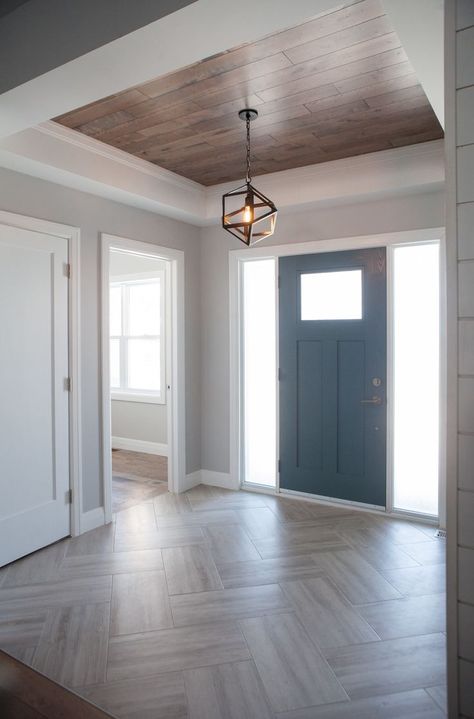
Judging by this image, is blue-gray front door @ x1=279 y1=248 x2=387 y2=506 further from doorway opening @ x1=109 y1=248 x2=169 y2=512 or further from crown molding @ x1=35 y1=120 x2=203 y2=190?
doorway opening @ x1=109 y1=248 x2=169 y2=512

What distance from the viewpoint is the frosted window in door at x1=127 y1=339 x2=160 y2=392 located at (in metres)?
6.25

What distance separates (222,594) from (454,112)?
98.9 inches

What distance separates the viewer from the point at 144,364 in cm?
638

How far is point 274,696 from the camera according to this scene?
193cm

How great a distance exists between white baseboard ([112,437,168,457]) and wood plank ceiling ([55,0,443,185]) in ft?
11.4

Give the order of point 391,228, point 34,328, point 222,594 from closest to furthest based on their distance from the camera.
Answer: point 222,594, point 34,328, point 391,228

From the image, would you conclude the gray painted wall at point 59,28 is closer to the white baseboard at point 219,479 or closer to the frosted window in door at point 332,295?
the frosted window in door at point 332,295

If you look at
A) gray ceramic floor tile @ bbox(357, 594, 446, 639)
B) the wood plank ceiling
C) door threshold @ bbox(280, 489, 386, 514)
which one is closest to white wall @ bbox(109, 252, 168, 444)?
door threshold @ bbox(280, 489, 386, 514)

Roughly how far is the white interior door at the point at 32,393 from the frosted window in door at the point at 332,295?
196 cm

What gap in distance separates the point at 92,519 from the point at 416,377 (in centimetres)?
269

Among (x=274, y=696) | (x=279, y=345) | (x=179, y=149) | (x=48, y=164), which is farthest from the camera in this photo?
(x=279, y=345)

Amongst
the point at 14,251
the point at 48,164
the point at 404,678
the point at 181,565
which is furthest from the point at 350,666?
the point at 48,164

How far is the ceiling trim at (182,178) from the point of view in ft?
9.64

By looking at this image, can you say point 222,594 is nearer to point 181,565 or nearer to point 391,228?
point 181,565
